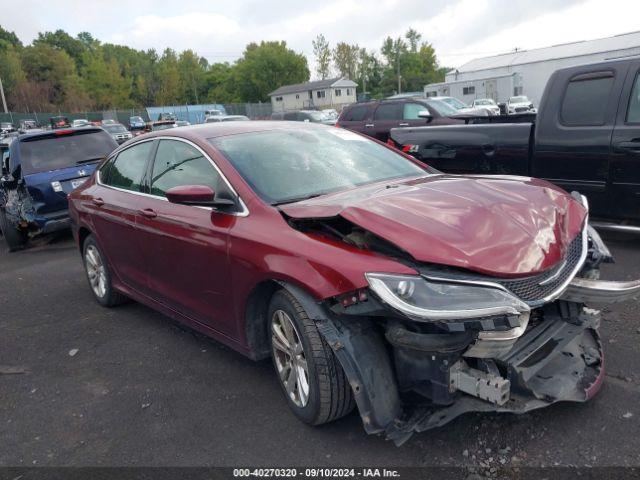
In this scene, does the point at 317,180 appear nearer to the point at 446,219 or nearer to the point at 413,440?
the point at 446,219

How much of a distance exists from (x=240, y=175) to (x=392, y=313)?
4.99ft

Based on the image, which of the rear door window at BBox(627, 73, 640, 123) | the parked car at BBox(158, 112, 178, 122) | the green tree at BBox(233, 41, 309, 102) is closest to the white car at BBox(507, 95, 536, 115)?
the parked car at BBox(158, 112, 178, 122)

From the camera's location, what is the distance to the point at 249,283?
323cm

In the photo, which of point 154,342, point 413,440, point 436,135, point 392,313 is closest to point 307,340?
point 392,313

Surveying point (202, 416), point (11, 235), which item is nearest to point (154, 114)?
point (11, 235)

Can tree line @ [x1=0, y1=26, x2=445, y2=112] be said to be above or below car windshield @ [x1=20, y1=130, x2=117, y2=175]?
above

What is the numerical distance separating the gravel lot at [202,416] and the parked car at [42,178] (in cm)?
387

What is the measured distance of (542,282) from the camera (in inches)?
104

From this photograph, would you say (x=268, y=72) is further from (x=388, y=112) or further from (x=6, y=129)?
(x=388, y=112)

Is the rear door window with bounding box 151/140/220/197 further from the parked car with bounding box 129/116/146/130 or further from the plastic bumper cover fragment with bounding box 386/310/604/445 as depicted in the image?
the parked car with bounding box 129/116/146/130

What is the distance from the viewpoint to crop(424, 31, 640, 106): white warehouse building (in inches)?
1686

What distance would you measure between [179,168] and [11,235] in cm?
612

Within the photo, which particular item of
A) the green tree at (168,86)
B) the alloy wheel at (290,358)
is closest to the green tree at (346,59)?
the green tree at (168,86)

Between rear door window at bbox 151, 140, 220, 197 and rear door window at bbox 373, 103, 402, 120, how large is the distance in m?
9.53
